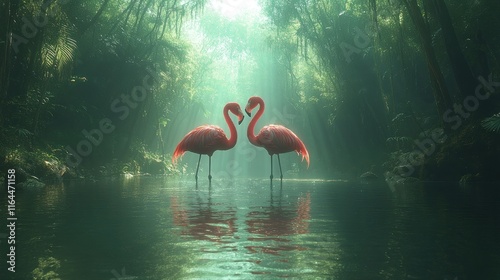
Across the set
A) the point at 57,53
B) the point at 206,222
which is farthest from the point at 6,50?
the point at 206,222

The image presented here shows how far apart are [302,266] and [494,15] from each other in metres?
16.6

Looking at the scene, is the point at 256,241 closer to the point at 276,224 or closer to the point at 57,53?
the point at 276,224

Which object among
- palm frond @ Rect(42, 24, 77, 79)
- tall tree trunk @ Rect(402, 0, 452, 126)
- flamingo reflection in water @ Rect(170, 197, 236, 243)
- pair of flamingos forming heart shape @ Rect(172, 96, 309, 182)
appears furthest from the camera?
palm frond @ Rect(42, 24, 77, 79)

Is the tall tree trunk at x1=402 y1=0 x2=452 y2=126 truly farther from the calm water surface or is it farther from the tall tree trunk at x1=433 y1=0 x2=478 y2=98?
the calm water surface

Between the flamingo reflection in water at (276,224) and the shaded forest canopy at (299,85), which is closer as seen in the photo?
the flamingo reflection in water at (276,224)

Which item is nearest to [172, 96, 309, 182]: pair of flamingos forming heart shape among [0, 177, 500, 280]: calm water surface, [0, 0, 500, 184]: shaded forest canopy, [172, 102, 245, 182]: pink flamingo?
[172, 102, 245, 182]: pink flamingo

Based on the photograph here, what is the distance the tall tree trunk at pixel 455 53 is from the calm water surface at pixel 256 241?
9.77m

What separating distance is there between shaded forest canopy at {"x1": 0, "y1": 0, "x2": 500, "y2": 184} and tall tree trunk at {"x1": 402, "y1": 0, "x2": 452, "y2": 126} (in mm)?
35

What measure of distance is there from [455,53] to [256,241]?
1439cm

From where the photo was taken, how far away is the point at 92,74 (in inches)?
1030

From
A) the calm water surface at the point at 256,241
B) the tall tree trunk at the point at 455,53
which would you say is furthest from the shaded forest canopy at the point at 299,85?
the calm water surface at the point at 256,241

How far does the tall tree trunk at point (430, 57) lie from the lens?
56.0 feet

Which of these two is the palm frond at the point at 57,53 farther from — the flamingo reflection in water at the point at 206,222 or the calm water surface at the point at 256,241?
the flamingo reflection in water at the point at 206,222

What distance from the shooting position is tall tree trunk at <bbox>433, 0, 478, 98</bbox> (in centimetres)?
1742
